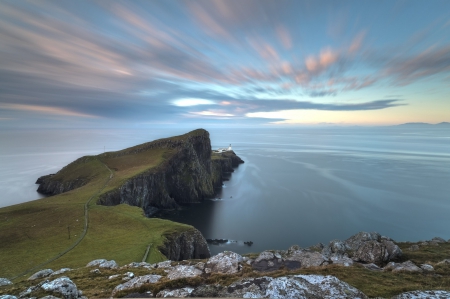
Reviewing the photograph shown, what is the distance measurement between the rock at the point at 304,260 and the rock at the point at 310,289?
787 cm

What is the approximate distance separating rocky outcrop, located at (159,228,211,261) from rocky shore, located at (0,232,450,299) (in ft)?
56.8

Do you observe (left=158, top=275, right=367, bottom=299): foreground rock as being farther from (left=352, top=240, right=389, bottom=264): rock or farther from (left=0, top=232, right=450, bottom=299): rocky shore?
(left=352, top=240, right=389, bottom=264): rock

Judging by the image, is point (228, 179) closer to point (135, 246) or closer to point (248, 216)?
point (248, 216)

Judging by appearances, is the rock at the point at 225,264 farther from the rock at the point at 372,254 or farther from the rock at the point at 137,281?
the rock at the point at 372,254

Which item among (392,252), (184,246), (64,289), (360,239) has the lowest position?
(184,246)

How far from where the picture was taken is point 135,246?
38406mm

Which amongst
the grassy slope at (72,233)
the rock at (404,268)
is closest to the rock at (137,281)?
the grassy slope at (72,233)

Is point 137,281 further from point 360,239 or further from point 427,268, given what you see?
point 360,239

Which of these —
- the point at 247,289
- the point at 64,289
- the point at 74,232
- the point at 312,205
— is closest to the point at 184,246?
the point at 74,232

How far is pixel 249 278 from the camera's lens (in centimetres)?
1435

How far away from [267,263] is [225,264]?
15.1ft

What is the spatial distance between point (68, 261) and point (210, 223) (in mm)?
54936

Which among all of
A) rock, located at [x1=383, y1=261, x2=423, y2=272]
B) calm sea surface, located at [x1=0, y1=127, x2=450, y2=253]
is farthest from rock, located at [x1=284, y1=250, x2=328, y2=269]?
calm sea surface, located at [x1=0, y1=127, x2=450, y2=253]

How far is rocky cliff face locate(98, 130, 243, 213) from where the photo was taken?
84688 millimetres
